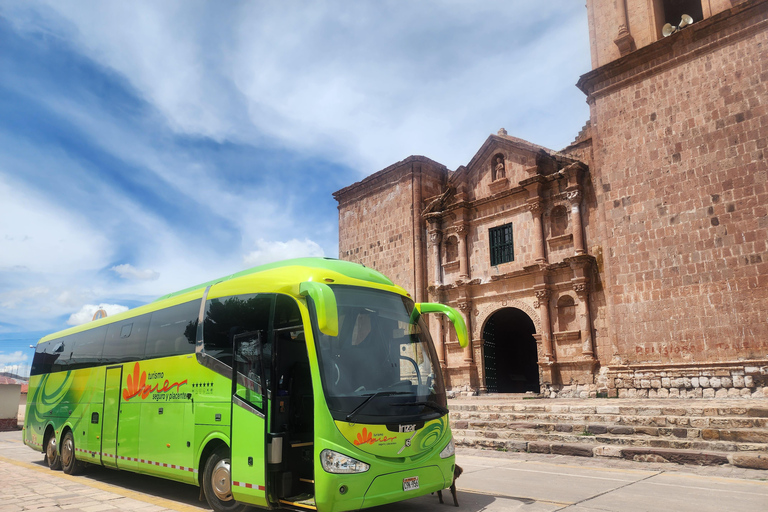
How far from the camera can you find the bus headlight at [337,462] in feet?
15.9

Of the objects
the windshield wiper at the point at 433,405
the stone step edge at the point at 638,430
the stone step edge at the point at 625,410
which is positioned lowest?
the stone step edge at the point at 638,430

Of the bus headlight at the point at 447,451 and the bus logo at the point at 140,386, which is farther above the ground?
the bus logo at the point at 140,386

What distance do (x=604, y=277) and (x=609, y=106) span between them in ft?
16.1

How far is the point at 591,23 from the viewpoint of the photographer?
16.3 metres

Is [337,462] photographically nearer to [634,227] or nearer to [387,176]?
[634,227]

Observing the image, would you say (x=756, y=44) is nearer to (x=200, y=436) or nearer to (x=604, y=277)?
(x=604, y=277)

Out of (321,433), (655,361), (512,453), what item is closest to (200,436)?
(321,433)

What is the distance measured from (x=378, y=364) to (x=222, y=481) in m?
2.32

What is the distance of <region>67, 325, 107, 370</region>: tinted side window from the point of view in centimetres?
938

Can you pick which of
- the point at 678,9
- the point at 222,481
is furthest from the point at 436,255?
the point at 222,481

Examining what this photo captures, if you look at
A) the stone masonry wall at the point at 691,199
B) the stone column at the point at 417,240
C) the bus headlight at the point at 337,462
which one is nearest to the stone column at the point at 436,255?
the stone column at the point at 417,240

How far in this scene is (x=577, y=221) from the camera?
16.0m

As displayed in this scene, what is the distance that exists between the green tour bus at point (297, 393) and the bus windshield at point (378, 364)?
0.01 metres

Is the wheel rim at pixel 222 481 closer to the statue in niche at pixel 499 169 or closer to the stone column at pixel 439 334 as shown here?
the stone column at pixel 439 334
